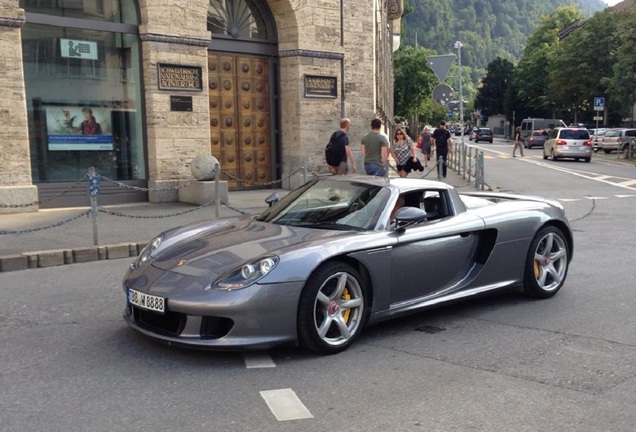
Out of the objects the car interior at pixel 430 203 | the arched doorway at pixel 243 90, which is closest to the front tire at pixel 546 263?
the car interior at pixel 430 203

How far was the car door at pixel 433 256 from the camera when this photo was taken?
5.33m

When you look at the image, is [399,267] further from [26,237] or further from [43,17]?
[43,17]

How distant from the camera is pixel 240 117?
17312 millimetres

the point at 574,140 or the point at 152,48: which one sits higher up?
the point at 152,48

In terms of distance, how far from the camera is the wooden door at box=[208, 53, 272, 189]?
1675 cm

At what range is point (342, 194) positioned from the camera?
583cm

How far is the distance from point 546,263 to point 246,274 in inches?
133

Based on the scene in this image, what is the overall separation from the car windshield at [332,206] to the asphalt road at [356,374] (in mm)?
923

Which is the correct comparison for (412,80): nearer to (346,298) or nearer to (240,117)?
(240,117)

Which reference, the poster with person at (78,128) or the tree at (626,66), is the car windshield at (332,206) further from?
the tree at (626,66)

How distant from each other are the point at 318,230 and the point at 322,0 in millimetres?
13537

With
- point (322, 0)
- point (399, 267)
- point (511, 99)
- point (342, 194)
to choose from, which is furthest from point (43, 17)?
point (511, 99)

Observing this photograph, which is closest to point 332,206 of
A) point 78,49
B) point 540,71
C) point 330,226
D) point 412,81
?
point 330,226

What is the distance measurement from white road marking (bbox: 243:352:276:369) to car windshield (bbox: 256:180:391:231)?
3.80 ft
